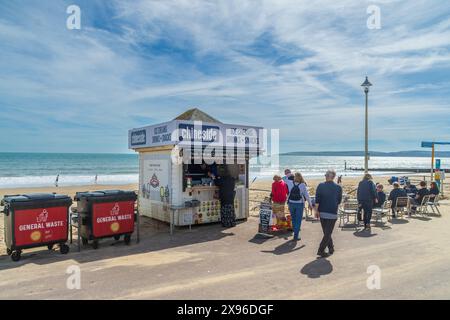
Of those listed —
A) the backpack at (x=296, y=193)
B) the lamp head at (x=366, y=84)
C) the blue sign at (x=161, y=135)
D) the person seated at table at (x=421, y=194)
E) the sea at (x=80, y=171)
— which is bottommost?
the sea at (x=80, y=171)

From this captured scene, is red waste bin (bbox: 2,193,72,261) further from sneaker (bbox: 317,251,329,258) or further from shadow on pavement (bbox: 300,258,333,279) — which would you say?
sneaker (bbox: 317,251,329,258)

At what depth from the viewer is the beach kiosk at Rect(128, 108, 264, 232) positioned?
29.4 ft

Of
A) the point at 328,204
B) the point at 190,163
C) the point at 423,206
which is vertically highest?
the point at 190,163

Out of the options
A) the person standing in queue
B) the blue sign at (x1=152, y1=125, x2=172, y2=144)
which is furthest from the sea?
the blue sign at (x1=152, y1=125, x2=172, y2=144)

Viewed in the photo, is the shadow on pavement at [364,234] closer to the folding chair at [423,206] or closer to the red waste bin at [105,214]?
the folding chair at [423,206]

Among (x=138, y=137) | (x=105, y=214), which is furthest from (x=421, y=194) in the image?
(x=105, y=214)

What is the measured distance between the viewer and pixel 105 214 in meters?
7.21

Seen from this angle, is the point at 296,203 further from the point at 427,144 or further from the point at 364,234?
the point at 427,144

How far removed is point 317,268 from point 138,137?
6.56m

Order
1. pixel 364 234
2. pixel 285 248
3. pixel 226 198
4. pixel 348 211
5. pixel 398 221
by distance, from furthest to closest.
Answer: pixel 398 221
pixel 348 211
pixel 226 198
pixel 364 234
pixel 285 248

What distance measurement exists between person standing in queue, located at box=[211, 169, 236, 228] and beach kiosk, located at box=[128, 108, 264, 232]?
385 mm

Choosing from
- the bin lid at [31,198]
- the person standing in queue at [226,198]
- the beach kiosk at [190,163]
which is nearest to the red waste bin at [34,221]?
the bin lid at [31,198]

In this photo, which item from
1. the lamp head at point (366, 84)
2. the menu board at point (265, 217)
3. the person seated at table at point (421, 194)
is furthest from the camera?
the lamp head at point (366, 84)

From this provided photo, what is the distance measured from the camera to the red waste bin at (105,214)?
708cm
